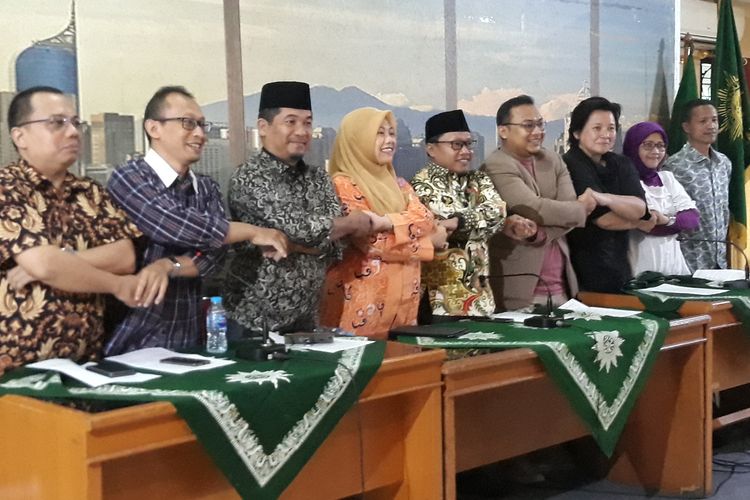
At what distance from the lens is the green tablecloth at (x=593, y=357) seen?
2.69 m

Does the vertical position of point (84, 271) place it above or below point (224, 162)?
below

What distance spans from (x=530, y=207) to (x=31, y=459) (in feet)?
7.30

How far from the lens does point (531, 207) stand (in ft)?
11.7

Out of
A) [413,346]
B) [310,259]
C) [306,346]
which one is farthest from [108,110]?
[413,346]

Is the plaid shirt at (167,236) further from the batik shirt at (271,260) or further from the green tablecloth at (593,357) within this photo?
the green tablecloth at (593,357)

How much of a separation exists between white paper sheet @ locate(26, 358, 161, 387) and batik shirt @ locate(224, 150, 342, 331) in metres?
0.68

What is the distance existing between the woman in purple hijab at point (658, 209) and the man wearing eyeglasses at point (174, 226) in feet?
6.83

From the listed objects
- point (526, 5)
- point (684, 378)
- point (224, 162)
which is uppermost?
point (526, 5)

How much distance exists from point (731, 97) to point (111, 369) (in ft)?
13.9

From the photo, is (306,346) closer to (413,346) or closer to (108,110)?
(413,346)

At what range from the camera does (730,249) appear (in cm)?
518

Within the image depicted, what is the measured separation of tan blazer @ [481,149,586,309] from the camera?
356 centimetres

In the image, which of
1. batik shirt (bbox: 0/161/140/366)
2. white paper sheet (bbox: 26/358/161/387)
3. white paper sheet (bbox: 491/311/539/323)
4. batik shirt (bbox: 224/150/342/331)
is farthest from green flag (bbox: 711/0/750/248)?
white paper sheet (bbox: 26/358/161/387)

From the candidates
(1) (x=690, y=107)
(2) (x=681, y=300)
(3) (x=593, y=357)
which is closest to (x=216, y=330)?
(3) (x=593, y=357)
